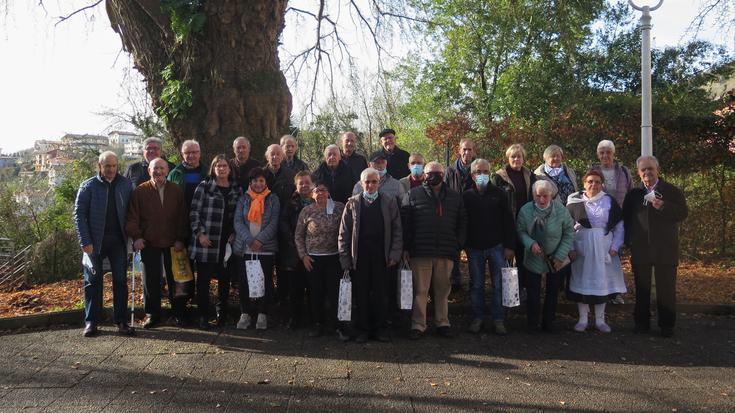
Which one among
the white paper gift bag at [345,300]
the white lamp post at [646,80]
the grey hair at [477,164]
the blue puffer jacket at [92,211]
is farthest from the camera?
the white lamp post at [646,80]

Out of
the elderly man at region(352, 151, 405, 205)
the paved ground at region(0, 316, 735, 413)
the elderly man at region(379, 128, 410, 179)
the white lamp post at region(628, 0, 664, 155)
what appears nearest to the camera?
the paved ground at region(0, 316, 735, 413)

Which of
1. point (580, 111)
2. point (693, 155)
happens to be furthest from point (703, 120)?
point (580, 111)

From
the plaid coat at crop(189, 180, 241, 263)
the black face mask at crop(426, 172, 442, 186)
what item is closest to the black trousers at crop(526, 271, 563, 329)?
the black face mask at crop(426, 172, 442, 186)

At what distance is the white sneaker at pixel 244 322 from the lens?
21.3ft

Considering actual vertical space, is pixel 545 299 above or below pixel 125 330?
above

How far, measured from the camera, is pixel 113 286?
249 inches

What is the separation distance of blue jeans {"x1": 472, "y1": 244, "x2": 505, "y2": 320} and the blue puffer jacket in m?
3.86

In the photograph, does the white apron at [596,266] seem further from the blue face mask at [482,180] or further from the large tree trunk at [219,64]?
the large tree trunk at [219,64]

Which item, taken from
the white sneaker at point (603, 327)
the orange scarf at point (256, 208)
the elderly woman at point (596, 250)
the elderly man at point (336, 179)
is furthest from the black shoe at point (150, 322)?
the white sneaker at point (603, 327)

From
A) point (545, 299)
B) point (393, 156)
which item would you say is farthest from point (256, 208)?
point (545, 299)

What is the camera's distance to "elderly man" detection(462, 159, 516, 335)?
6266 mm

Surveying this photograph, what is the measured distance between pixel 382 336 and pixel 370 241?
1003mm

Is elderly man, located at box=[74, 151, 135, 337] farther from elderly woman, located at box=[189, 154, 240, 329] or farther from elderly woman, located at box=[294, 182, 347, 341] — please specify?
elderly woman, located at box=[294, 182, 347, 341]

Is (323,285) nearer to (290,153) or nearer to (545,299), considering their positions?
(290,153)
